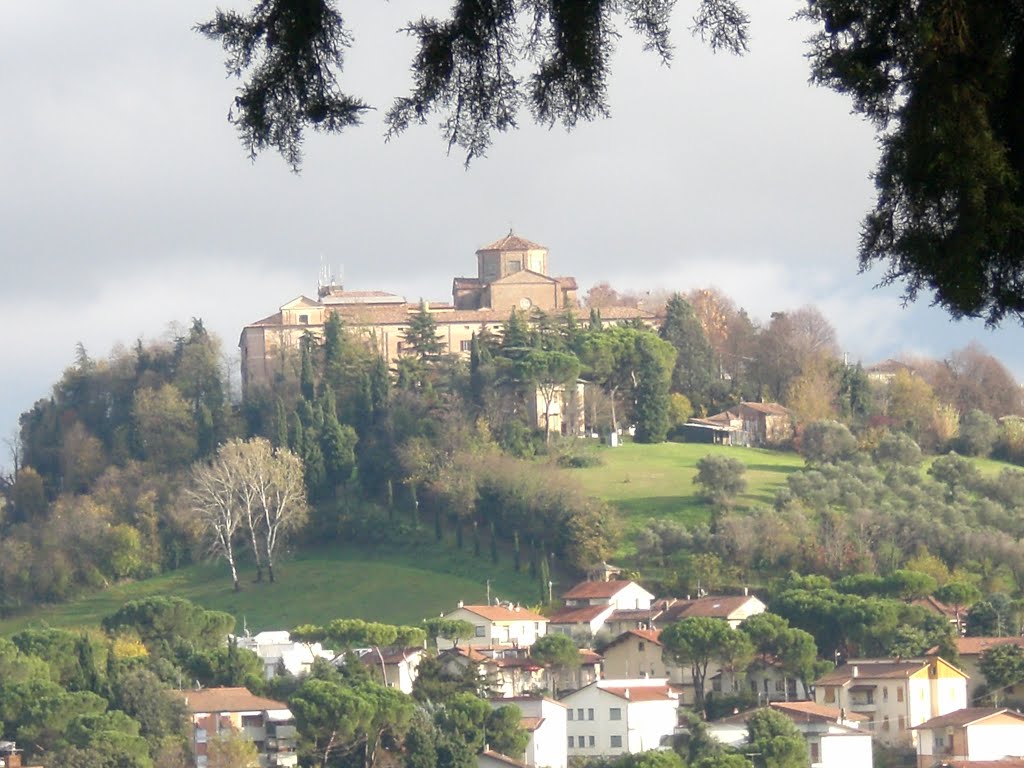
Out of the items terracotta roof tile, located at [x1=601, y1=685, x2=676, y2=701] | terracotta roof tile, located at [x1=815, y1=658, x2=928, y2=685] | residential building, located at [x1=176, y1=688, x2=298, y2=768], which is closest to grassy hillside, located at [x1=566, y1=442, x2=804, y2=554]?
terracotta roof tile, located at [x1=815, y1=658, x2=928, y2=685]

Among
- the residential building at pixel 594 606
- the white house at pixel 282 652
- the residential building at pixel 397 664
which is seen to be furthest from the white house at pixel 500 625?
the white house at pixel 282 652

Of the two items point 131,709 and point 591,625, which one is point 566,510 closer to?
point 591,625

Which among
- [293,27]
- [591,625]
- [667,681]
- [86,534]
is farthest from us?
[86,534]

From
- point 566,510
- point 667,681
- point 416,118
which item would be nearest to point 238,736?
point 667,681

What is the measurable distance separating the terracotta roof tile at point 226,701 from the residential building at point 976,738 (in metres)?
16.5

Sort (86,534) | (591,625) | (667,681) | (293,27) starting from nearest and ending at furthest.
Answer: (293,27), (667,681), (591,625), (86,534)

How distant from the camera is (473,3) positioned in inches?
269

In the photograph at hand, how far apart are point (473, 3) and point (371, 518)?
70.1m

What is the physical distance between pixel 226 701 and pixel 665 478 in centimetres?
2628

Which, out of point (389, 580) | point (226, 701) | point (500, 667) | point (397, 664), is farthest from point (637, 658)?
point (226, 701)

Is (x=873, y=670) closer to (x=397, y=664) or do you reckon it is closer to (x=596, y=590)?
(x=596, y=590)

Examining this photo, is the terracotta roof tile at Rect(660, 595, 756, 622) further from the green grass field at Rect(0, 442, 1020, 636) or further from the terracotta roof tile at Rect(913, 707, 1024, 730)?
the terracotta roof tile at Rect(913, 707, 1024, 730)

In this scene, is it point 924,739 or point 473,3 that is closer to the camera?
point 473,3

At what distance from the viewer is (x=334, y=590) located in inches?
2813
